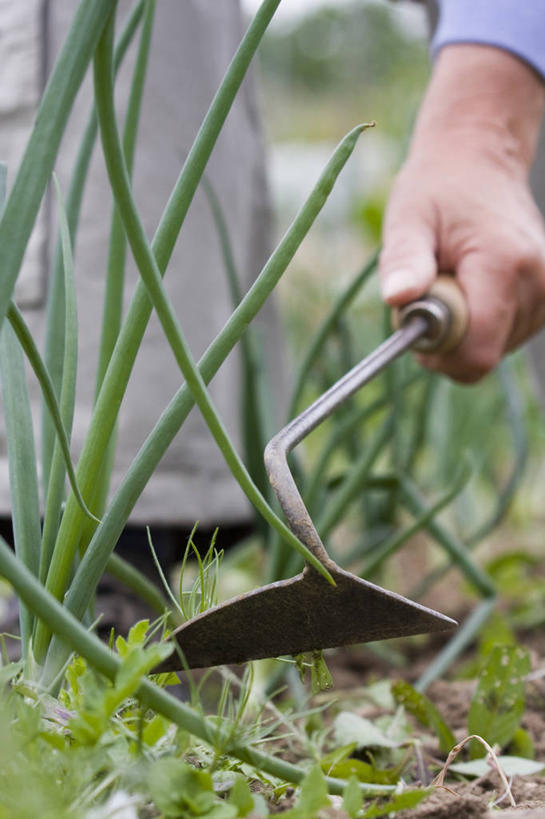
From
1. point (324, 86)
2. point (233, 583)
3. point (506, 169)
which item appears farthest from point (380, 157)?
point (506, 169)

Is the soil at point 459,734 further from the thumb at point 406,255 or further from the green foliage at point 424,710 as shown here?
the thumb at point 406,255

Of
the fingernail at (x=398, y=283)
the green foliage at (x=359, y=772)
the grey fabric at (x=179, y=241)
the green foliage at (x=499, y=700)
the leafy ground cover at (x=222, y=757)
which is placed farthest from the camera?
the grey fabric at (x=179, y=241)

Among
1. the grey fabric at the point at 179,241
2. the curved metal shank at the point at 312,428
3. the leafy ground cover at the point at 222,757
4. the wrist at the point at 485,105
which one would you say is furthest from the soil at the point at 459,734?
the wrist at the point at 485,105

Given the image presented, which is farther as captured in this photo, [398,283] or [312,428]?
[398,283]

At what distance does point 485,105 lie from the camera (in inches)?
31.5

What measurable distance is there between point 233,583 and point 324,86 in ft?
31.3

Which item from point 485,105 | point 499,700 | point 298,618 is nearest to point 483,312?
point 485,105

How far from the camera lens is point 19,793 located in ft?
0.90

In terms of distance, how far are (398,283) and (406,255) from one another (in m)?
0.04

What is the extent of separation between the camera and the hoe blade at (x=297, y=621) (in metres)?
0.38

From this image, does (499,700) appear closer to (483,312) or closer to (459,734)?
(459,734)

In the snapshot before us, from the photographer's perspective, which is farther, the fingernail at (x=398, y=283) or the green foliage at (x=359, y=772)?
the fingernail at (x=398, y=283)

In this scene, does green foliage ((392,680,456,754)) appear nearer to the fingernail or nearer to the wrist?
the fingernail

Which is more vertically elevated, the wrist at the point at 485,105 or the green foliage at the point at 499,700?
the wrist at the point at 485,105
